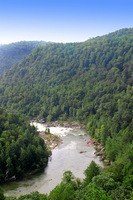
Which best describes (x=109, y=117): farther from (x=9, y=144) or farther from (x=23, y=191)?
(x=23, y=191)

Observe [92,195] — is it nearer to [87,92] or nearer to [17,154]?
[17,154]

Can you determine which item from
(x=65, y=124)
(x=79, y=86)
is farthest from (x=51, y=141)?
(x=79, y=86)

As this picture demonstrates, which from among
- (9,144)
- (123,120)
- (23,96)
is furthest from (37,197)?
(23,96)

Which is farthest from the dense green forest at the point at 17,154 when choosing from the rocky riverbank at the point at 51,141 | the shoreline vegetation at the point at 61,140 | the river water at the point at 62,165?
the shoreline vegetation at the point at 61,140

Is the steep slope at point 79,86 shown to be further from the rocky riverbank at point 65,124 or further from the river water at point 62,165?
the river water at point 62,165

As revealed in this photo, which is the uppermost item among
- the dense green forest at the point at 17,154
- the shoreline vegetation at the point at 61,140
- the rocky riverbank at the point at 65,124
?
the dense green forest at the point at 17,154
